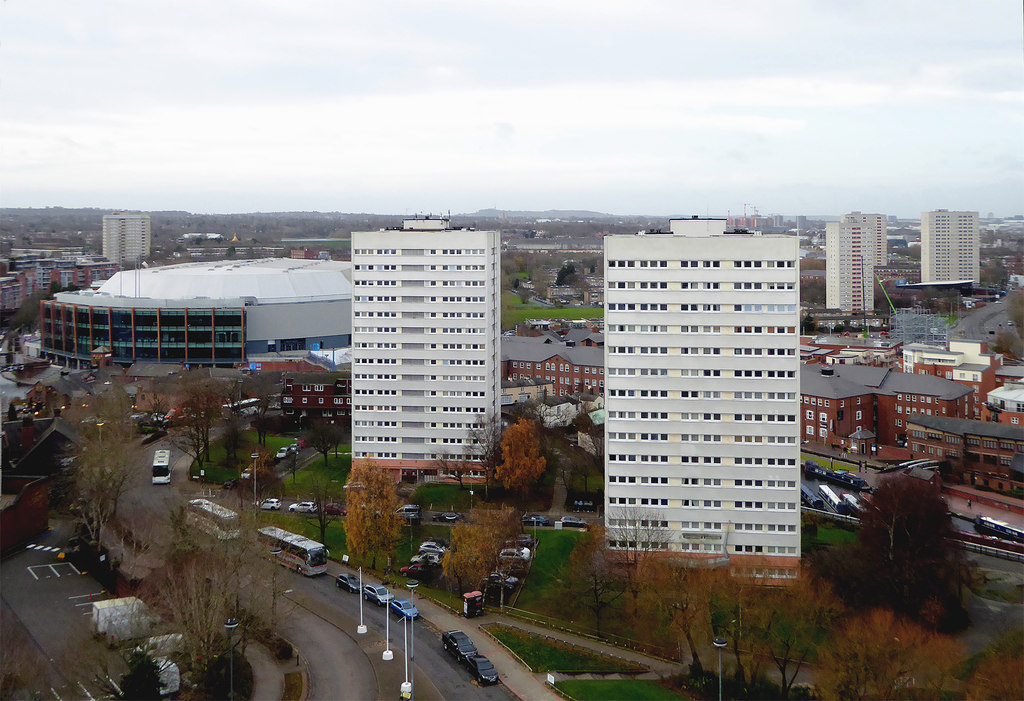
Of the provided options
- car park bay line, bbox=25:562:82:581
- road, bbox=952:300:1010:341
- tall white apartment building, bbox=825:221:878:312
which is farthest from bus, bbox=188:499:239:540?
tall white apartment building, bbox=825:221:878:312

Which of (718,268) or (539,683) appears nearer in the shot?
(539,683)

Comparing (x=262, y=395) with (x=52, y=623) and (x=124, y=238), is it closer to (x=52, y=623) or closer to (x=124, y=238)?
(x=52, y=623)

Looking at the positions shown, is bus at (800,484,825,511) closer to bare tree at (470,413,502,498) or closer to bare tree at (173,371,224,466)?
bare tree at (470,413,502,498)

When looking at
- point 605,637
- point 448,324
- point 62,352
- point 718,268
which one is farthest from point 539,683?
point 62,352

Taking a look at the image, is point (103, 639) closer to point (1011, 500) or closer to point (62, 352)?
point (1011, 500)

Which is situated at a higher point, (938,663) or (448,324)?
(448,324)

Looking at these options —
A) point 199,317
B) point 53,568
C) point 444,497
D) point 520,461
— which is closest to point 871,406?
point 520,461
